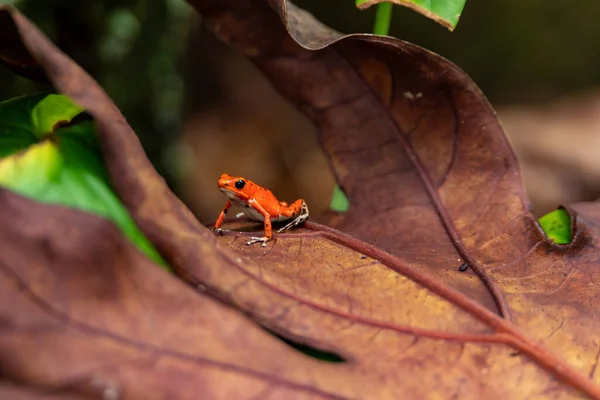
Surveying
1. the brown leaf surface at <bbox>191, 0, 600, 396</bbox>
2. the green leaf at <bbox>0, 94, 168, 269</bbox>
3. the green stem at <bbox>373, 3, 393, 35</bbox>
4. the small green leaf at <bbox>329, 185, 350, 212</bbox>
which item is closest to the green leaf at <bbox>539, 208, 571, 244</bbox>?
the brown leaf surface at <bbox>191, 0, 600, 396</bbox>

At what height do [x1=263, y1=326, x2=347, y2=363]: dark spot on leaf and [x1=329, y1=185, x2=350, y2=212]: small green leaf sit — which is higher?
[x1=263, y1=326, x2=347, y2=363]: dark spot on leaf

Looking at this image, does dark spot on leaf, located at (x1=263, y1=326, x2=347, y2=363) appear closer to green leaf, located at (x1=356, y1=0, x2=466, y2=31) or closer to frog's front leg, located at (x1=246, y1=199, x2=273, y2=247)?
frog's front leg, located at (x1=246, y1=199, x2=273, y2=247)

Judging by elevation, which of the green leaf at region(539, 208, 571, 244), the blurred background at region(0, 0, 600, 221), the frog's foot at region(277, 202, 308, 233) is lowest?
the blurred background at region(0, 0, 600, 221)

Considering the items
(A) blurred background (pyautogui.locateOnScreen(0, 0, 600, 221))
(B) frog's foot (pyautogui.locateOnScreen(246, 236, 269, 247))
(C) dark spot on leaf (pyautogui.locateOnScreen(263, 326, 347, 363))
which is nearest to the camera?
(C) dark spot on leaf (pyautogui.locateOnScreen(263, 326, 347, 363))

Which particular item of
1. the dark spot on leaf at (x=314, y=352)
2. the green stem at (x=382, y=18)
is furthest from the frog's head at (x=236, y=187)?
the dark spot on leaf at (x=314, y=352)

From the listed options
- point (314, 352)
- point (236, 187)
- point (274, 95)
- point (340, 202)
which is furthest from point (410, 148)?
point (274, 95)

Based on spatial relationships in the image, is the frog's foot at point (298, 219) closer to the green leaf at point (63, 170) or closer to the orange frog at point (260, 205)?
the orange frog at point (260, 205)

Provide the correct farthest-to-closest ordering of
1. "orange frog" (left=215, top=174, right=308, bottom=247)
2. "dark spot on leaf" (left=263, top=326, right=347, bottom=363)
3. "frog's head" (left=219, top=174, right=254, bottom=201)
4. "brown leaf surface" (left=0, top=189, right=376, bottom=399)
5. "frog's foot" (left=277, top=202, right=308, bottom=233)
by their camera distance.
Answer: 1. "frog's head" (left=219, top=174, right=254, bottom=201)
2. "orange frog" (left=215, top=174, right=308, bottom=247)
3. "frog's foot" (left=277, top=202, right=308, bottom=233)
4. "dark spot on leaf" (left=263, top=326, right=347, bottom=363)
5. "brown leaf surface" (left=0, top=189, right=376, bottom=399)
